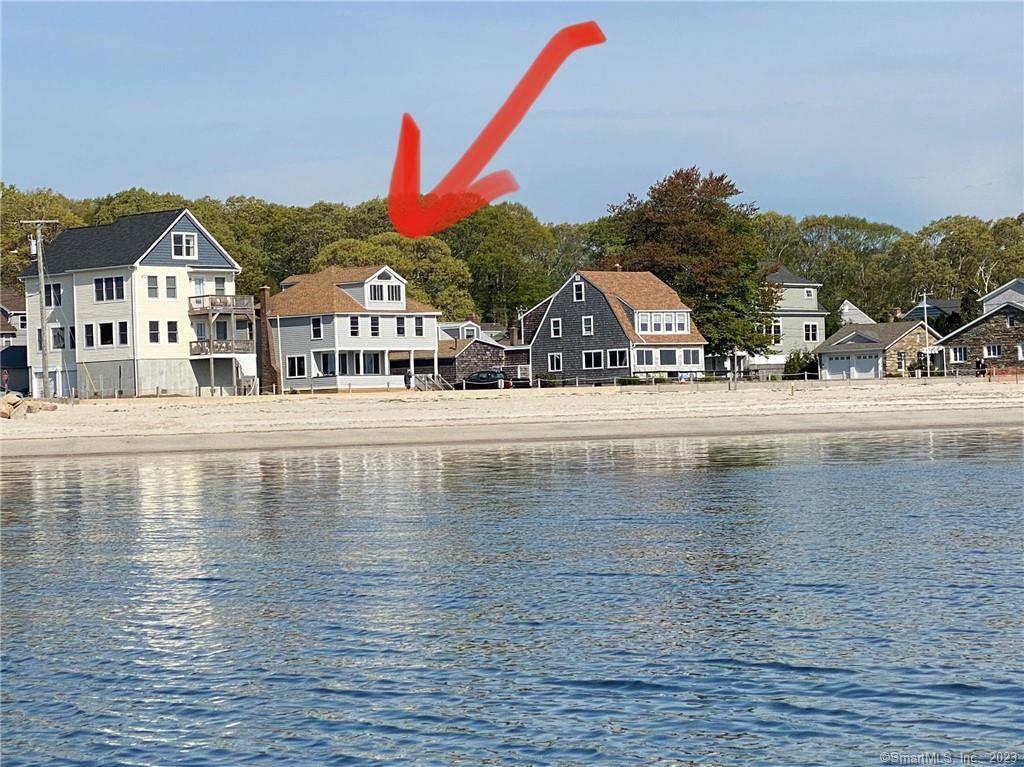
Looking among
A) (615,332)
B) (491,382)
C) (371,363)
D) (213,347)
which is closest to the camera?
(213,347)

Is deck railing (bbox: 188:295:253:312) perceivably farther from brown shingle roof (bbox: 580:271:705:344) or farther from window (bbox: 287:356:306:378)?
brown shingle roof (bbox: 580:271:705:344)

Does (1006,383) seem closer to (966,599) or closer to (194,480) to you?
(194,480)

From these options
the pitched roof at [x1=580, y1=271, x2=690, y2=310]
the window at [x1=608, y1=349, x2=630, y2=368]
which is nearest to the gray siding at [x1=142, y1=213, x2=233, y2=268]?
the pitched roof at [x1=580, y1=271, x2=690, y2=310]

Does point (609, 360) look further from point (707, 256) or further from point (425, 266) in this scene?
point (425, 266)

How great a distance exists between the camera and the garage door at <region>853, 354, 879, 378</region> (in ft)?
338

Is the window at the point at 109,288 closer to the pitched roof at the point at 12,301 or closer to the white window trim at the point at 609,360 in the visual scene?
the pitched roof at the point at 12,301

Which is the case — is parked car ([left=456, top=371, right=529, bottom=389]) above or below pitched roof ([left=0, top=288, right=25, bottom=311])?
below

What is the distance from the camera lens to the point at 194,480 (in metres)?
38.8

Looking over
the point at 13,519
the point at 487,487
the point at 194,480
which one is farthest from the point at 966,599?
the point at 194,480

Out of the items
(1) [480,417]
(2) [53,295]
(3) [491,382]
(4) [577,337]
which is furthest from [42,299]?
(4) [577,337]

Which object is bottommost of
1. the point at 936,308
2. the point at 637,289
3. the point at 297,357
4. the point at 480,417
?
the point at 480,417

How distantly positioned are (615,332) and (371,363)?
1710 cm

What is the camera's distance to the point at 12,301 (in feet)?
333

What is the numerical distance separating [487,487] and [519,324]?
6943cm
